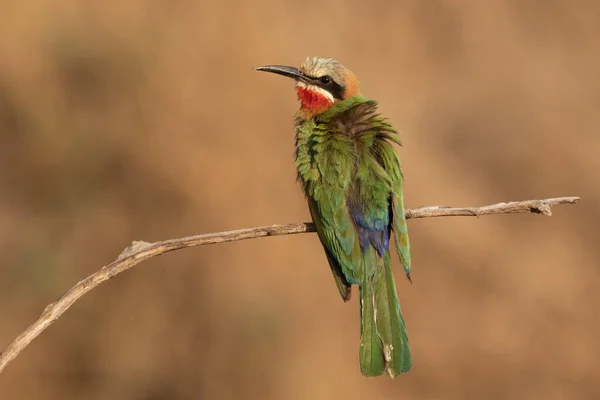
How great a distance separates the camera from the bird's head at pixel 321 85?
289cm

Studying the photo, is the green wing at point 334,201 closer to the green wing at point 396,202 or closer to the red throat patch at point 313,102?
the green wing at point 396,202

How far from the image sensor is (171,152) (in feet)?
16.1

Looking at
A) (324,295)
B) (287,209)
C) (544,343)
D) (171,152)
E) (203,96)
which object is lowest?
(544,343)

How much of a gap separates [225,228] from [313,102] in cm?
213

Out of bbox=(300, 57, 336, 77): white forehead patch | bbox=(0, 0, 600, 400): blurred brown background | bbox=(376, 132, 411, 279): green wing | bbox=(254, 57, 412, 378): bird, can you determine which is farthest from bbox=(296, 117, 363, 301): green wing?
bbox=(0, 0, 600, 400): blurred brown background

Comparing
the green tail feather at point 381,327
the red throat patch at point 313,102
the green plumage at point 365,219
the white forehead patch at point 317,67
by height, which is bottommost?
the green tail feather at point 381,327

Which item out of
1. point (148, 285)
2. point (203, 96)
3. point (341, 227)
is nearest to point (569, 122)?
point (203, 96)

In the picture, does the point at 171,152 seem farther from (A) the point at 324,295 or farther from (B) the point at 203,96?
(A) the point at 324,295

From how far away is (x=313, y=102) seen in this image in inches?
114

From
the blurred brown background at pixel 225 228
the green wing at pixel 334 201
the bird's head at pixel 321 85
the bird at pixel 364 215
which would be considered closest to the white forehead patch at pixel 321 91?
the bird's head at pixel 321 85

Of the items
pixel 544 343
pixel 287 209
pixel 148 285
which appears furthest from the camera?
pixel 544 343

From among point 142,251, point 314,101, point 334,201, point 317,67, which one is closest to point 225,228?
point 317,67

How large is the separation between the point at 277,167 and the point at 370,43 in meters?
1.58

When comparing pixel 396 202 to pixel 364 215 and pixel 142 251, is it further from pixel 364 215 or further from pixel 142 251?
pixel 142 251
